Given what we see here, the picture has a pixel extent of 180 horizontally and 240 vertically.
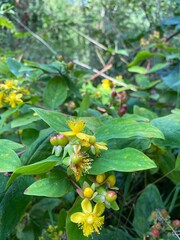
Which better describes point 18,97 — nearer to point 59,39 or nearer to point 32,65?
point 32,65

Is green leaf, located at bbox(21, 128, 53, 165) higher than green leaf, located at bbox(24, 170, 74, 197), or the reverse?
green leaf, located at bbox(24, 170, 74, 197)

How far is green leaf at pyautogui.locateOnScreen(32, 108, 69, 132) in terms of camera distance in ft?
1.76

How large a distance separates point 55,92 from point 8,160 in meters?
0.42

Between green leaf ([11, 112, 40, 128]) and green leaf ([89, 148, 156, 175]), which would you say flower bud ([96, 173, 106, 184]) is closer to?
green leaf ([89, 148, 156, 175])

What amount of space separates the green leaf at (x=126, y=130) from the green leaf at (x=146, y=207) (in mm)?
271

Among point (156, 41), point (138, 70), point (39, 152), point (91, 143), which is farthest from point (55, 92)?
point (156, 41)

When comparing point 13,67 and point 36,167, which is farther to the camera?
point 13,67

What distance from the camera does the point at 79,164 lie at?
0.49 m

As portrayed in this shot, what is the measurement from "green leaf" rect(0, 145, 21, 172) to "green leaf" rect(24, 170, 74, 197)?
48 mm

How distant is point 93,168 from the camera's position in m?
0.49

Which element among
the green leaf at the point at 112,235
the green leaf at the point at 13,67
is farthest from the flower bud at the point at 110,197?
the green leaf at the point at 13,67

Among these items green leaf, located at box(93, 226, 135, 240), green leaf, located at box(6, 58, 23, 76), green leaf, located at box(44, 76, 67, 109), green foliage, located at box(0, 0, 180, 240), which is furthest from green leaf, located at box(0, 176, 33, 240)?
green leaf, located at box(6, 58, 23, 76)

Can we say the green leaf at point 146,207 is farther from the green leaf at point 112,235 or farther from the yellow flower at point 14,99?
the yellow flower at point 14,99

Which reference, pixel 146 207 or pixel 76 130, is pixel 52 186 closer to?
pixel 76 130
